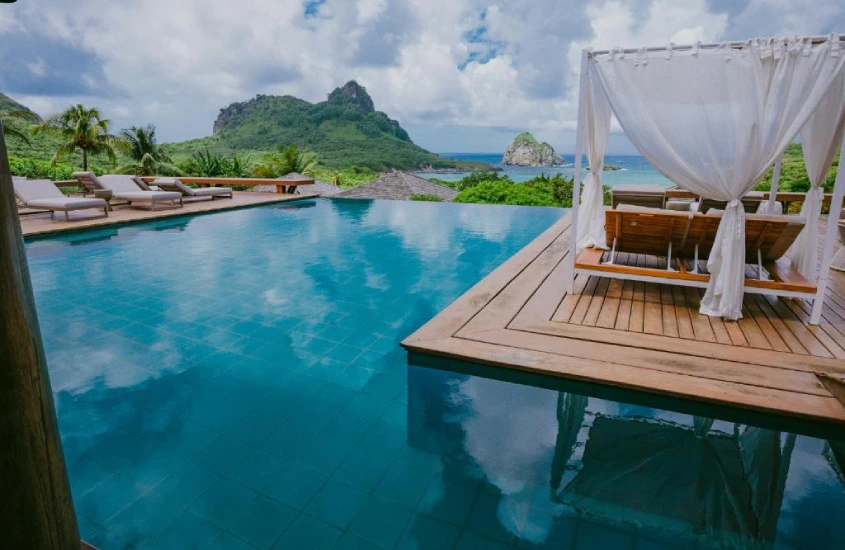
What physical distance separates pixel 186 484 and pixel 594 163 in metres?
4.41

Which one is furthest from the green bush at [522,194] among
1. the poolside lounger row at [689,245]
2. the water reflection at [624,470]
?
the water reflection at [624,470]

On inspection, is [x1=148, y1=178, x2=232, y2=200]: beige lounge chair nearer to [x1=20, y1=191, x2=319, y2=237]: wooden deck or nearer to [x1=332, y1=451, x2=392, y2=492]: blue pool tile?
[x1=20, y1=191, x2=319, y2=237]: wooden deck

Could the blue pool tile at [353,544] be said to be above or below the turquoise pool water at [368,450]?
below

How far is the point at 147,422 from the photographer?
8.72ft

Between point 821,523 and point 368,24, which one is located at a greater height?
point 368,24

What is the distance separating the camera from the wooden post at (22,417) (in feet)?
2.62

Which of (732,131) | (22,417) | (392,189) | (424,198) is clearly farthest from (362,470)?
(392,189)

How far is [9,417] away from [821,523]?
2716 millimetres

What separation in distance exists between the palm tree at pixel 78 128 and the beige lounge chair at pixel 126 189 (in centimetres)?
672

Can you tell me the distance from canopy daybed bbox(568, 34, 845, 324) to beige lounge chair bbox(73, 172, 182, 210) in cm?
943

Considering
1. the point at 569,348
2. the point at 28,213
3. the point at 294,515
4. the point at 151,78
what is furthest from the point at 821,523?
the point at 151,78

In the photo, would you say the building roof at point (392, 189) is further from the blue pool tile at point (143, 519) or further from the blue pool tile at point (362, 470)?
the blue pool tile at point (143, 519)

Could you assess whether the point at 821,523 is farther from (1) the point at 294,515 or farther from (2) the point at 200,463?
(2) the point at 200,463

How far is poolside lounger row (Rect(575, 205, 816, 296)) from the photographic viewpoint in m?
3.53
